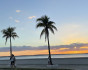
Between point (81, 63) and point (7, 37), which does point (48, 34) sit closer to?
point (81, 63)

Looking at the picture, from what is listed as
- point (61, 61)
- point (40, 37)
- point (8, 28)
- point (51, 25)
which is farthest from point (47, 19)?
point (8, 28)

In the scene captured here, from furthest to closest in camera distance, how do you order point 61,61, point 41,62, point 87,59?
point 41,62
point 61,61
point 87,59

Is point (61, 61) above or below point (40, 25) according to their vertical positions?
below

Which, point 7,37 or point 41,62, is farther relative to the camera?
point 7,37

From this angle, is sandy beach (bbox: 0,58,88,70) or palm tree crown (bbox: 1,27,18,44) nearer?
sandy beach (bbox: 0,58,88,70)

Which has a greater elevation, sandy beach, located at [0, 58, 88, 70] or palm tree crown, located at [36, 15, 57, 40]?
palm tree crown, located at [36, 15, 57, 40]

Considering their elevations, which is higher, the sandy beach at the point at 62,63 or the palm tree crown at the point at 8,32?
the palm tree crown at the point at 8,32

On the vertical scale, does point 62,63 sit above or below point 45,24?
below

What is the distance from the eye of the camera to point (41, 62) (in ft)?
138

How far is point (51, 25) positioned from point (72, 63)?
9307 millimetres

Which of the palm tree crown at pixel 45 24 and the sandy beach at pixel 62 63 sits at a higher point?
the palm tree crown at pixel 45 24

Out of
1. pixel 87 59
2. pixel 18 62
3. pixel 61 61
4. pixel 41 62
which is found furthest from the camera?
pixel 18 62

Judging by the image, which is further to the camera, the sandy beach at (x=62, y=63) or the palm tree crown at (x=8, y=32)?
the palm tree crown at (x=8, y=32)

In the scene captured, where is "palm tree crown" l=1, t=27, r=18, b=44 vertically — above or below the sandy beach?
above
